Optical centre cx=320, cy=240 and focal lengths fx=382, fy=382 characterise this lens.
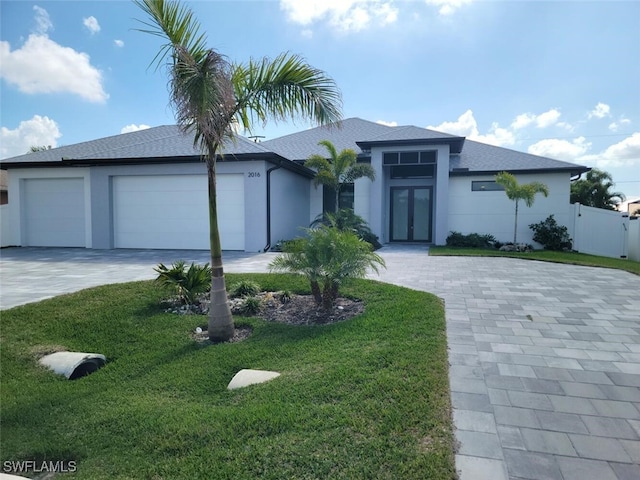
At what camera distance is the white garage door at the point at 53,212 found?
15.0 m

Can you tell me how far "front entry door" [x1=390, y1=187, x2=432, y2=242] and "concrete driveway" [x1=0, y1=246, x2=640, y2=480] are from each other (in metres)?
7.90

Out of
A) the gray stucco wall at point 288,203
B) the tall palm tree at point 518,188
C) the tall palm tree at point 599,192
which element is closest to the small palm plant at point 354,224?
the gray stucco wall at point 288,203

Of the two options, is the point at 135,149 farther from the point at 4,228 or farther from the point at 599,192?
the point at 599,192

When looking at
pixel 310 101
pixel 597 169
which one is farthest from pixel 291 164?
pixel 597 169

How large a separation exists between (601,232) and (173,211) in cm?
1669

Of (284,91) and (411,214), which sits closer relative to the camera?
(284,91)

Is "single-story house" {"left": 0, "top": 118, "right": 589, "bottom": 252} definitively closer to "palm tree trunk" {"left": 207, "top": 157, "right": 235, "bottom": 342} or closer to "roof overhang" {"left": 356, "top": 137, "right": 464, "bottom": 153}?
"roof overhang" {"left": 356, "top": 137, "right": 464, "bottom": 153}

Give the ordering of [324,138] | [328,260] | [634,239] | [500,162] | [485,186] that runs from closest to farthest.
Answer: [328,260] → [634,239] → [485,186] → [500,162] → [324,138]

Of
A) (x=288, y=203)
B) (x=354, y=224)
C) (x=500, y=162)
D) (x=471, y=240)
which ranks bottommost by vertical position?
(x=471, y=240)

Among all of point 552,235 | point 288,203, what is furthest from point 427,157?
point 288,203

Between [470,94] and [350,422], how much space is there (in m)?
16.2

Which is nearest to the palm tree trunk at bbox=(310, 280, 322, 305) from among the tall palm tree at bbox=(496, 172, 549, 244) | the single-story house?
the single-story house

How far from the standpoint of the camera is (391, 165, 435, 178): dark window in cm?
1722

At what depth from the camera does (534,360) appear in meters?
4.06
